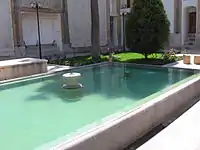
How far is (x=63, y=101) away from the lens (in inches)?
318

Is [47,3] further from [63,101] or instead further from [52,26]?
[63,101]

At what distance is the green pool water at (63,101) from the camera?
224 inches

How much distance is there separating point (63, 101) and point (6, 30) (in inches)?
488

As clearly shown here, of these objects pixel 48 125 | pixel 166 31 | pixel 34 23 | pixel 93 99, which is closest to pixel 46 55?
pixel 34 23

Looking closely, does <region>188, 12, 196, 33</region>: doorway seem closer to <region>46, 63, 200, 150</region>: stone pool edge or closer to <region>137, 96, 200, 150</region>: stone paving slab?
<region>46, 63, 200, 150</region>: stone pool edge

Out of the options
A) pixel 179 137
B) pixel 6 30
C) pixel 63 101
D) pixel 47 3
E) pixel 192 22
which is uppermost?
pixel 47 3

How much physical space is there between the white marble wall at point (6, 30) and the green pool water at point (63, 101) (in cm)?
812

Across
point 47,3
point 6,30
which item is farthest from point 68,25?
point 6,30

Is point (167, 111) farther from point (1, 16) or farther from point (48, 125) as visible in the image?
point (1, 16)

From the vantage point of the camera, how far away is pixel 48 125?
6105 millimetres

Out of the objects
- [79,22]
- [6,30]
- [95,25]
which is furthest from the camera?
[79,22]

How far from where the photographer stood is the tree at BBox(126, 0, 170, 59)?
1458 cm

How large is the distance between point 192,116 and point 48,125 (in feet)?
10.6

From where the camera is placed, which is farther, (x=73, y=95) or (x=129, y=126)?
(x=73, y=95)
